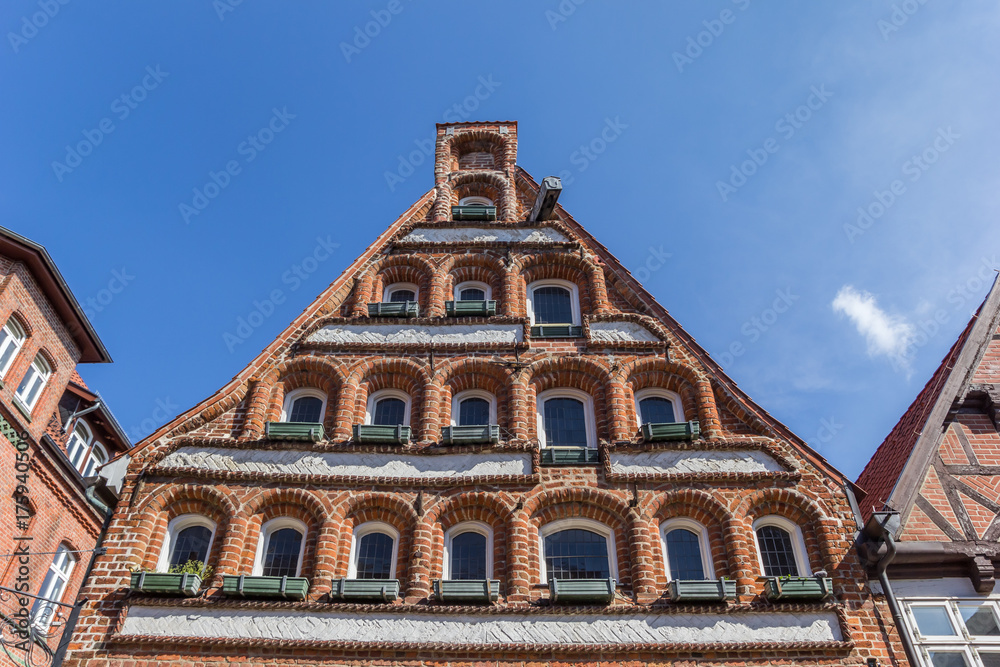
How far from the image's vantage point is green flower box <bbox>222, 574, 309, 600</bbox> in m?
13.3

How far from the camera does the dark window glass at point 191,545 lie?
14320mm

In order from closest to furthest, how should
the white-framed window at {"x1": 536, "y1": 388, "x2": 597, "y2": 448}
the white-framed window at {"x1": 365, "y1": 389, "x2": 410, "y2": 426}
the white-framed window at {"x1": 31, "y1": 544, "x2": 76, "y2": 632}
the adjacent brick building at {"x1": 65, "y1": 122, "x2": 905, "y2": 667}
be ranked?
1. the adjacent brick building at {"x1": 65, "y1": 122, "x2": 905, "y2": 667}
2. the white-framed window at {"x1": 536, "y1": 388, "x2": 597, "y2": 448}
3. the white-framed window at {"x1": 365, "y1": 389, "x2": 410, "y2": 426}
4. the white-framed window at {"x1": 31, "y1": 544, "x2": 76, "y2": 632}

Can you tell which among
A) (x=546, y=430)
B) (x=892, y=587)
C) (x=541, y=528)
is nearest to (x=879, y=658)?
(x=892, y=587)

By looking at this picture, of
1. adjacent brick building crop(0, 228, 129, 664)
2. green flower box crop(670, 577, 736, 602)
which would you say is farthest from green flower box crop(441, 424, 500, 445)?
adjacent brick building crop(0, 228, 129, 664)

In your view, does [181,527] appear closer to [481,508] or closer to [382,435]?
[382,435]

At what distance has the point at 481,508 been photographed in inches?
580

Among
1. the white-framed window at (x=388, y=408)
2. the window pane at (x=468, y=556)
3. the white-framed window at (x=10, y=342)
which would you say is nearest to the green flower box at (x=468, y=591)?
the window pane at (x=468, y=556)

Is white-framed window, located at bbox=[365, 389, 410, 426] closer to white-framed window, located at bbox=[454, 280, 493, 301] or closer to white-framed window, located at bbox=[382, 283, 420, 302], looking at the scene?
white-framed window, located at bbox=[382, 283, 420, 302]

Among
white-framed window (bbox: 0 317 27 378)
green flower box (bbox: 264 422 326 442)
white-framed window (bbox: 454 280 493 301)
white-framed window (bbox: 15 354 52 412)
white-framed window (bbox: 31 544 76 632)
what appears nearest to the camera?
green flower box (bbox: 264 422 326 442)

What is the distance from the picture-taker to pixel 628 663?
41.3 feet

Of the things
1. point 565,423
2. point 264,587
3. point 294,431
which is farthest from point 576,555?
point 294,431

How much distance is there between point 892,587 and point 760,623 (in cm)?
261

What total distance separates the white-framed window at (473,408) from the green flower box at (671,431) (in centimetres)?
315

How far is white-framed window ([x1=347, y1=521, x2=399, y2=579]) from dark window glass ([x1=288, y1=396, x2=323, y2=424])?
2841 mm
